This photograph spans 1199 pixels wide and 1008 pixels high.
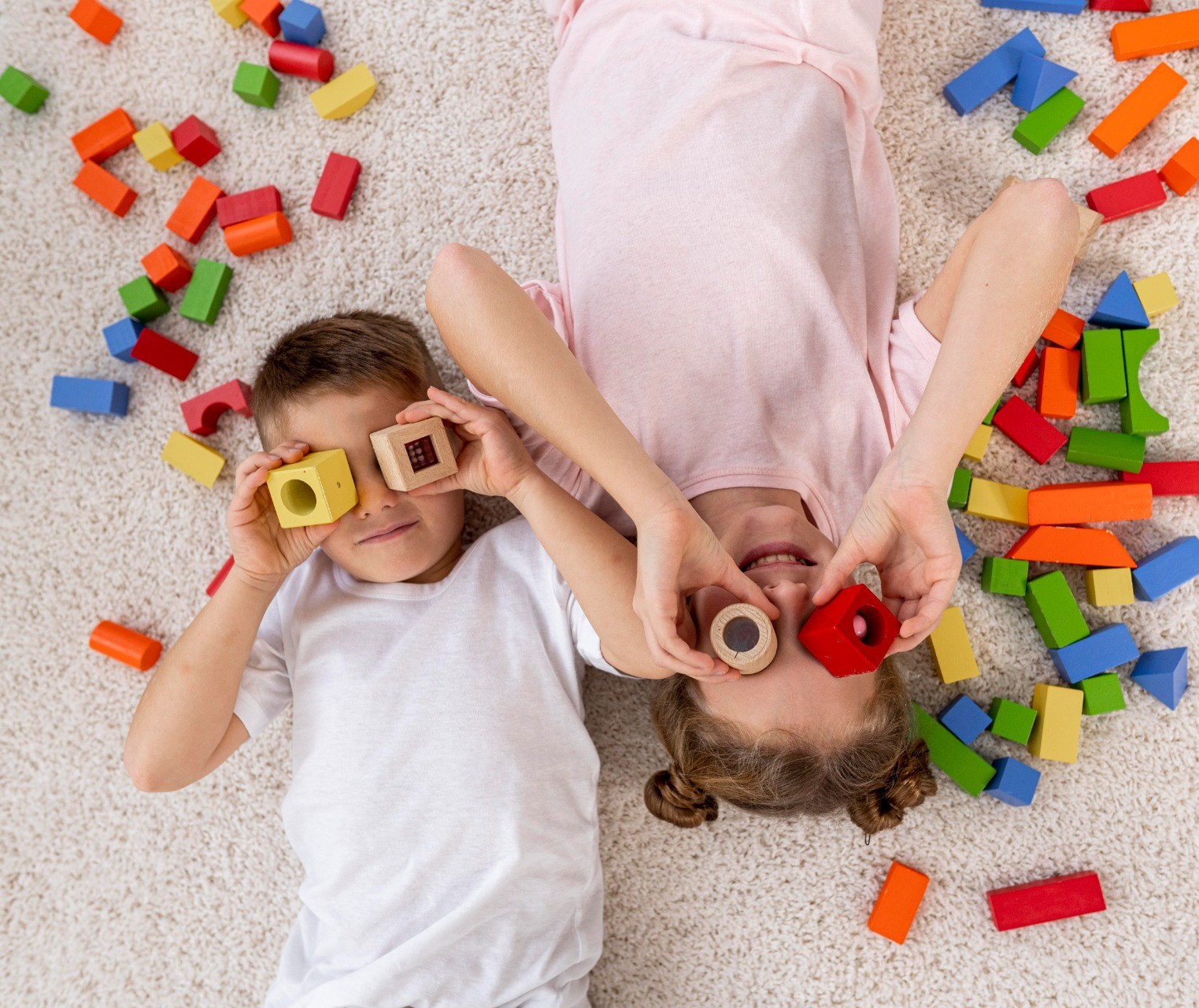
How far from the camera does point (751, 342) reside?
967 mm

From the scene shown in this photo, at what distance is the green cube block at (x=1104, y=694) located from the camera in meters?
1.07

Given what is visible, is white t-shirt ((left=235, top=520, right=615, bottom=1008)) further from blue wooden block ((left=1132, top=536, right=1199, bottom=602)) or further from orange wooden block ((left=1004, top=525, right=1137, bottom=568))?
blue wooden block ((left=1132, top=536, right=1199, bottom=602))

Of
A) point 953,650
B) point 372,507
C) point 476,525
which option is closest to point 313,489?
point 372,507

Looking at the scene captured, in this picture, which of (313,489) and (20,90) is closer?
(313,489)

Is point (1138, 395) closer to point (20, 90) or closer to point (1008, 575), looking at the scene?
point (1008, 575)

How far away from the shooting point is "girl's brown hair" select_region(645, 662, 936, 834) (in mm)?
810

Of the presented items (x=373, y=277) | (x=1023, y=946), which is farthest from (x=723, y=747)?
(x=373, y=277)

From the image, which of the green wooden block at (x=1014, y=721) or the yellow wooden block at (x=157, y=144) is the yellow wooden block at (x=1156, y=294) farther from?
the yellow wooden block at (x=157, y=144)

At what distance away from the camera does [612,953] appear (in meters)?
1.10

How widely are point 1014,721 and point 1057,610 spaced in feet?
0.46

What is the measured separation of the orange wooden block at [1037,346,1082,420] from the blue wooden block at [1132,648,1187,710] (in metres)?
0.30

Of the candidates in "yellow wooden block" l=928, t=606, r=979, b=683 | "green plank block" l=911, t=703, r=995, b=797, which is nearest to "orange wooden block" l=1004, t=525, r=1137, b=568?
"yellow wooden block" l=928, t=606, r=979, b=683

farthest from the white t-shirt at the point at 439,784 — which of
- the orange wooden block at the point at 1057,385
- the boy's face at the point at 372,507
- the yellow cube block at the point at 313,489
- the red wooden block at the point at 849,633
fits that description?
the orange wooden block at the point at 1057,385

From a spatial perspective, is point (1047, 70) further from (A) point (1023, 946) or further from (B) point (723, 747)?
(A) point (1023, 946)
